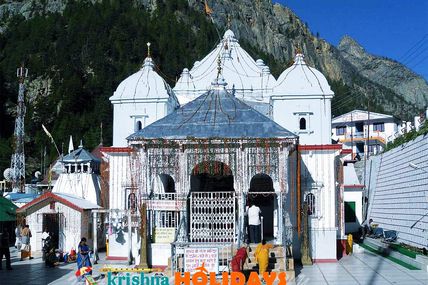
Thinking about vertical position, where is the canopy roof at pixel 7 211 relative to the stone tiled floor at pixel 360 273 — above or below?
above

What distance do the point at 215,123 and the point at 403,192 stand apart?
1137 centimetres

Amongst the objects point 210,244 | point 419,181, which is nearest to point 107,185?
point 210,244

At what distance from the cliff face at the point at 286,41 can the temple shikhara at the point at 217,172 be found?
218ft

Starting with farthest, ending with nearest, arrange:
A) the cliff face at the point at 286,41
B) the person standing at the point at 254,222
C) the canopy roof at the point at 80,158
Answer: the cliff face at the point at 286,41 < the canopy roof at the point at 80,158 < the person standing at the point at 254,222

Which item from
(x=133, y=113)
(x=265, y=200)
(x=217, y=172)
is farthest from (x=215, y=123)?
(x=133, y=113)

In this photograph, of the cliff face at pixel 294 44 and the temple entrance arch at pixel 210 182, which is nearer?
the temple entrance arch at pixel 210 182

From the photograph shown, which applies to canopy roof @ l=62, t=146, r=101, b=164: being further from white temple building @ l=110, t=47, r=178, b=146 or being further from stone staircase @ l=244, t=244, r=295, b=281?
stone staircase @ l=244, t=244, r=295, b=281

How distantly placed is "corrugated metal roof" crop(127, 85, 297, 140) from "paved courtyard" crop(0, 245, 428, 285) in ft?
15.1

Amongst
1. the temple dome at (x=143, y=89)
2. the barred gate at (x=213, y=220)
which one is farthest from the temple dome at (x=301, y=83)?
the barred gate at (x=213, y=220)

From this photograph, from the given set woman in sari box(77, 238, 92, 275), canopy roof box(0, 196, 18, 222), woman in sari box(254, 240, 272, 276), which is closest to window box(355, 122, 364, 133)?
canopy roof box(0, 196, 18, 222)

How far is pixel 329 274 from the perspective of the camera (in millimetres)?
19109

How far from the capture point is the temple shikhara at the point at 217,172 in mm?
19859

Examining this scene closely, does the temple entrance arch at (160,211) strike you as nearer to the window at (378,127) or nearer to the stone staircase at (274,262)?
the stone staircase at (274,262)

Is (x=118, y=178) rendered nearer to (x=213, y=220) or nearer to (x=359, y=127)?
Result: (x=213, y=220)
